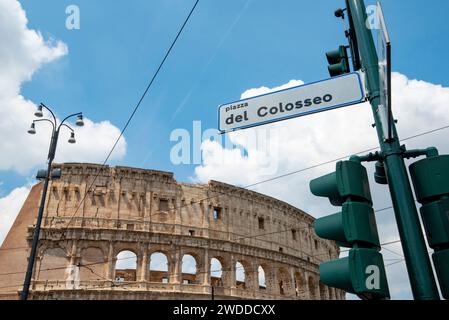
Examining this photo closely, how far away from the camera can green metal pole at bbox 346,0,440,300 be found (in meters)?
2.94

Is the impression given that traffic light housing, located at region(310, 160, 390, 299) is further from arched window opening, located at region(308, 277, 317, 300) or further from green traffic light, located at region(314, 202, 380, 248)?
arched window opening, located at region(308, 277, 317, 300)

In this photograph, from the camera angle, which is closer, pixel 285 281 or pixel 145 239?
pixel 145 239

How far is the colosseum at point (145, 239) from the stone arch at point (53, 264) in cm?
8

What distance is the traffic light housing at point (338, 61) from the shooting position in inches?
165

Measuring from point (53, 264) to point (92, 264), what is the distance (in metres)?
3.08

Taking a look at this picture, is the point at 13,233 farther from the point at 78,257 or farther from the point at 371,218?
the point at 371,218

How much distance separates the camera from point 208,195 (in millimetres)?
38281

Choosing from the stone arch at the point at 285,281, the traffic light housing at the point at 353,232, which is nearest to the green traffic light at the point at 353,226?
the traffic light housing at the point at 353,232

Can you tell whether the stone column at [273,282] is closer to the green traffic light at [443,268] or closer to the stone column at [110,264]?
the stone column at [110,264]

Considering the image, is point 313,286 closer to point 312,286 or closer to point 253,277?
point 312,286

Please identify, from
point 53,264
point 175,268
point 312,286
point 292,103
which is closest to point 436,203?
point 292,103

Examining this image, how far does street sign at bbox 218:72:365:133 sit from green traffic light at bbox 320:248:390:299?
148cm

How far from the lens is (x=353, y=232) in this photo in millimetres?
3018
